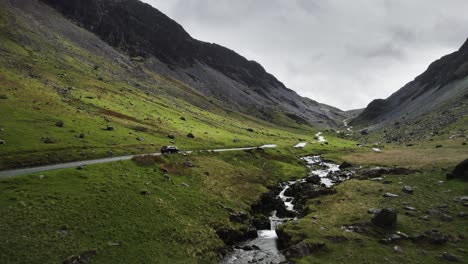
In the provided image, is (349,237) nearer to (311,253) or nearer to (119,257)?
(311,253)

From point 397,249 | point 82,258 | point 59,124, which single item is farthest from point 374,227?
point 59,124

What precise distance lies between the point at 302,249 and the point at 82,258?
940 inches

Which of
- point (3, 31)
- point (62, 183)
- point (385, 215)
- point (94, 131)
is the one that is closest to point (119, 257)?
point (62, 183)

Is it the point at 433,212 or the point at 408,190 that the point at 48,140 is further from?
the point at 433,212

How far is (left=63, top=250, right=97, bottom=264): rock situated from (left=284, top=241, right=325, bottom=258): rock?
70.6ft

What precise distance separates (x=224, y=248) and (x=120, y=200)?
50.0ft

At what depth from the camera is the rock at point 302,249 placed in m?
37.1

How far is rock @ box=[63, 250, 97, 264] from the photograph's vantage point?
29114 millimetres

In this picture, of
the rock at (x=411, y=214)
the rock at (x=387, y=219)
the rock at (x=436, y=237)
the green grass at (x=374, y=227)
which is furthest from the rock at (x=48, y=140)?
the rock at (x=436, y=237)

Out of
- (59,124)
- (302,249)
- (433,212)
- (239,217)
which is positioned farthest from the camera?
(59,124)

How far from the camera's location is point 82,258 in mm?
30000

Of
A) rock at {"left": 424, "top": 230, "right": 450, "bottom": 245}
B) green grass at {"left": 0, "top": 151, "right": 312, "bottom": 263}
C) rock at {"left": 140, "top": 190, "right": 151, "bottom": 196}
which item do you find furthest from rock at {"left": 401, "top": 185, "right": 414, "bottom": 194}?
rock at {"left": 140, "top": 190, "right": 151, "bottom": 196}

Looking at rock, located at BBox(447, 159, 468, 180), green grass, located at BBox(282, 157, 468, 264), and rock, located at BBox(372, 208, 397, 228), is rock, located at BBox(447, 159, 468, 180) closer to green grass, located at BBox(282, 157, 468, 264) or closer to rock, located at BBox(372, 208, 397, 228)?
green grass, located at BBox(282, 157, 468, 264)

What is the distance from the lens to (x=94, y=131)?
3270 inches
